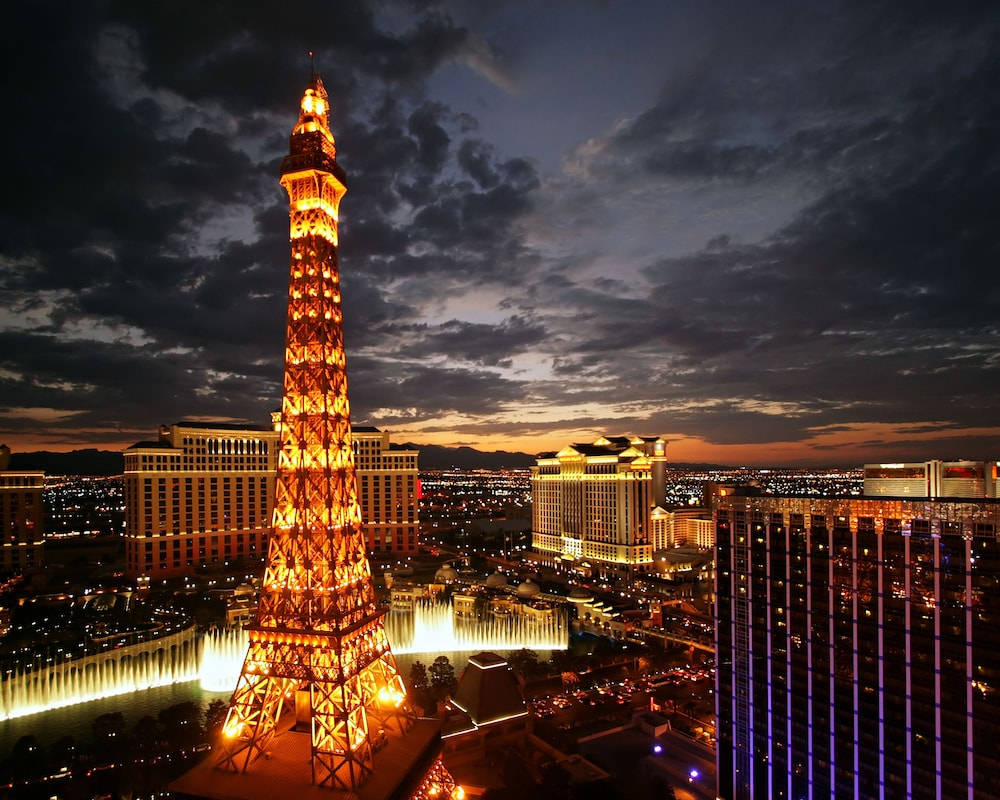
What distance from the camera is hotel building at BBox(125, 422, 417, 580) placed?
254 ft

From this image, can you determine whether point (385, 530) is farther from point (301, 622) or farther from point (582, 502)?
point (301, 622)

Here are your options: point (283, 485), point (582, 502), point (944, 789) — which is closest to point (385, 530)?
point (582, 502)

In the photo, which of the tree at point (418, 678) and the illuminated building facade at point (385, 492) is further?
the illuminated building facade at point (385, 492)

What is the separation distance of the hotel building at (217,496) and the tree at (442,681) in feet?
160

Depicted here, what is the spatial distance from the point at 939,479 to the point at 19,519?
91.9 meters

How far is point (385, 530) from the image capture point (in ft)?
309

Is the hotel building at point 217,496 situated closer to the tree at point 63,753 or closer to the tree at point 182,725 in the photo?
the tree at point 182,725

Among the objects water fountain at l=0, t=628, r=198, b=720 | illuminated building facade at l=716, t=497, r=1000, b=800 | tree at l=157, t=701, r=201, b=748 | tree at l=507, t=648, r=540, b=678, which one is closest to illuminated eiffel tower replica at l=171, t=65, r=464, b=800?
tree at l=157, t=701, r=201, b=748

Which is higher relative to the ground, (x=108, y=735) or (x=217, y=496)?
(x=217, y=496)

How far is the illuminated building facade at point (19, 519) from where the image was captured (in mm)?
74125

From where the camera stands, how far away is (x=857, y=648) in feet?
85.6

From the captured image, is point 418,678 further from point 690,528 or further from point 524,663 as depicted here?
point 690,528

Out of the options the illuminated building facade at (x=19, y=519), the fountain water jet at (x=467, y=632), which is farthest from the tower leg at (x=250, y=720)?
the illuminated building facade at (x=19, y=519)

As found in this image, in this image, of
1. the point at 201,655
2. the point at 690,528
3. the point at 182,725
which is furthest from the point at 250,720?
the point at 690,528
